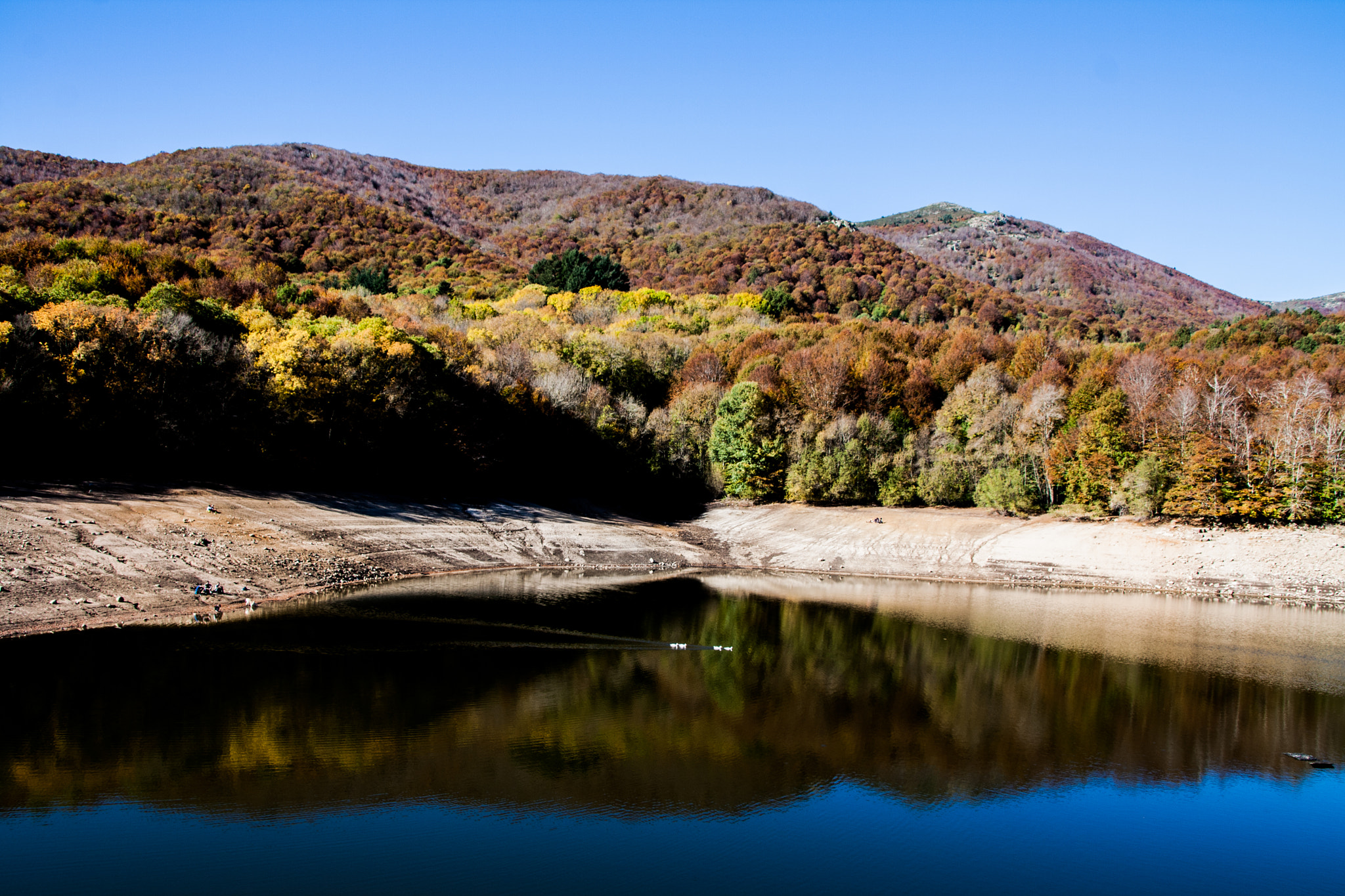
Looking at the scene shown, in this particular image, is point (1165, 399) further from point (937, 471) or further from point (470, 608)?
point (470, 608)

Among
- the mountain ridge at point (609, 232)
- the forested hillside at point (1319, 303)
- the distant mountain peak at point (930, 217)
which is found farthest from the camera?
the distant mountain peak at point (930, 217)

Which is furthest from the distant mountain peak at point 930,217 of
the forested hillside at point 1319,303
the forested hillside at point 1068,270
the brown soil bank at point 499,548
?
the brown soil bank at point 499,548

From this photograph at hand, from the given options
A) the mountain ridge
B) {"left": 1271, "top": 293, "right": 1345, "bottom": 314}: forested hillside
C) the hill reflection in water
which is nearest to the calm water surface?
the hill reflection in water

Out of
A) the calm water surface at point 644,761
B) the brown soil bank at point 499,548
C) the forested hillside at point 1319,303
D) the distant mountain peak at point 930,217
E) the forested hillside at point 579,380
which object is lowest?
the calm water surface at point 644,761

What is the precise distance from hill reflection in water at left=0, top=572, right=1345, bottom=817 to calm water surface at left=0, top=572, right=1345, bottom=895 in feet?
0.27

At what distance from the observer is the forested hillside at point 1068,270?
107 metres

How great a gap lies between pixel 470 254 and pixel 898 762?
93.3 m

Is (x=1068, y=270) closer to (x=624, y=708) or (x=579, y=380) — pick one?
(x=579, y=380)

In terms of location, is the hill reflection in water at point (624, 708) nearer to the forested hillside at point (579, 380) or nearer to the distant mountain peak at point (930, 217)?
the forested hillside at point (579, 380)

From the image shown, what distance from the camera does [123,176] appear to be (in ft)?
293

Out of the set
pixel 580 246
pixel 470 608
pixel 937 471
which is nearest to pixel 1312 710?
pixel 470 608

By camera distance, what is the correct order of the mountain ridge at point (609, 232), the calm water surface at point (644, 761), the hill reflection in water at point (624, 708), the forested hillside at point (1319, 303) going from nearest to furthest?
the calm water surface at point (644, 761) < the hill reflection in water at point (624, 708) < the mountain ridge at point (609, 232) < the forested hillside at point (1319, 303)

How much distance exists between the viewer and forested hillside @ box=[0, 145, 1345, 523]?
35.9 meters

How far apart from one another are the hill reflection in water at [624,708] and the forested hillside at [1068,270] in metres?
78.5
